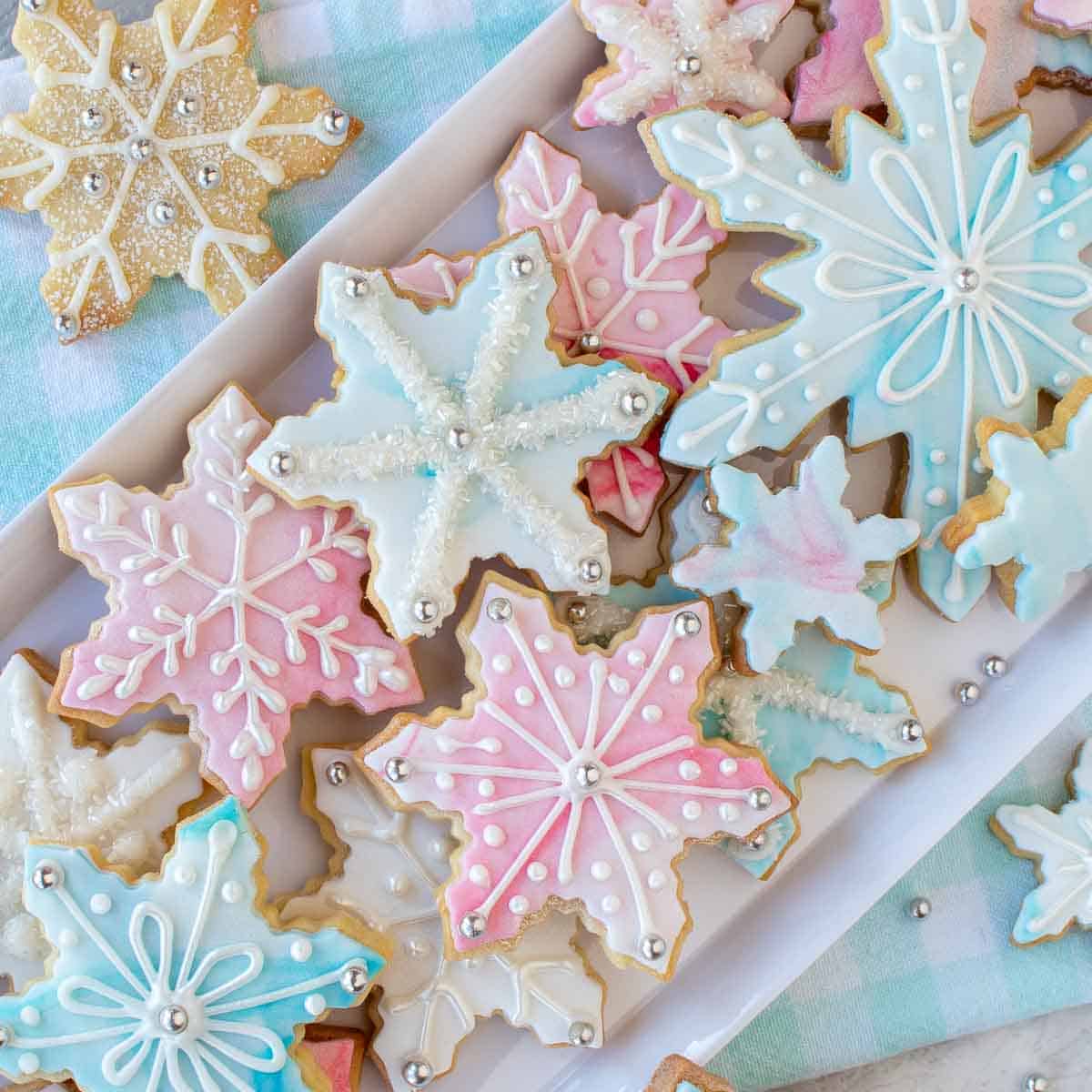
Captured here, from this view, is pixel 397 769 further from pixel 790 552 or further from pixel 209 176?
pixel 209 176

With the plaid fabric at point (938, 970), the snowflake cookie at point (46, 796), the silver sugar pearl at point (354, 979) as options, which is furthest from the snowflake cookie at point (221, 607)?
the plaid fabric at point (938, 970)

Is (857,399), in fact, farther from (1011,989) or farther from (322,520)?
(1011,989)

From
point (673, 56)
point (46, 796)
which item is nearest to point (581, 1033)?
point (46, 796)

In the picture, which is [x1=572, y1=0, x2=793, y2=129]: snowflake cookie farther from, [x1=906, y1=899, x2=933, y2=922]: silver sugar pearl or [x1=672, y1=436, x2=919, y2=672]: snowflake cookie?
[x1=906, y1=899, x2=933, y2=922]: silver sugar pearl

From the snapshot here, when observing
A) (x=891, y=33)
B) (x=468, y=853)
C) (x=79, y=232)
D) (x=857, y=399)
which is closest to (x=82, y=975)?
(x=468, y=853)

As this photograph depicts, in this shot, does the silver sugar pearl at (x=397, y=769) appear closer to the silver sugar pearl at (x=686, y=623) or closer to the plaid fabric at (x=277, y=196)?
the silver sugar pearl at (x=686, y=623)

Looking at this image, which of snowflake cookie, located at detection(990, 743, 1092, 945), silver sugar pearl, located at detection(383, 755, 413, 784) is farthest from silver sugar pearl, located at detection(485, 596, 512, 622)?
snowflake cookie, located at detection(990, 743, 1092, 945)

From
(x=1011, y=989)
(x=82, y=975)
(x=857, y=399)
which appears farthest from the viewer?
(x=1011, y=989)
